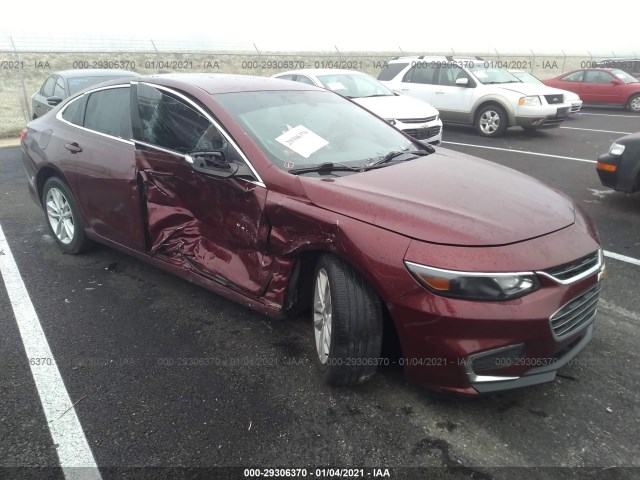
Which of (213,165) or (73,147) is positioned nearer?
(213,165)

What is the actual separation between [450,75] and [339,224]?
1028 cm

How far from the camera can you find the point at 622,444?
7.79ft

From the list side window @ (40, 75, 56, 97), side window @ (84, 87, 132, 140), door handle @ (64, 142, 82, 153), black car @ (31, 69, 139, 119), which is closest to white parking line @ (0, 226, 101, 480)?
door handle @ (64, 142, 82, 153)

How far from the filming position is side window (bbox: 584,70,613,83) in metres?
16.4

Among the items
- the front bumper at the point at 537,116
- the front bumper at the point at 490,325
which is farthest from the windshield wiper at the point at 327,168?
the front bumper at the point at 537,116

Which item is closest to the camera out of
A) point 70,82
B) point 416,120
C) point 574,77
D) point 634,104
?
point 416,120

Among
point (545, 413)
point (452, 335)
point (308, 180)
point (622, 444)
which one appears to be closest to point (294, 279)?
point (308, 180)

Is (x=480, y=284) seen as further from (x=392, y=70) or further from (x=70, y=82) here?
(x=392, y=70)

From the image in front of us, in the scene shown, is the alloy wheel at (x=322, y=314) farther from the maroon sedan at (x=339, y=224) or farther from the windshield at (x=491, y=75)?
the windshield at (x=491, y=75)

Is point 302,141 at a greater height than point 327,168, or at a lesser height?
greater

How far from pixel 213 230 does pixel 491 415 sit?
1965 millimetres

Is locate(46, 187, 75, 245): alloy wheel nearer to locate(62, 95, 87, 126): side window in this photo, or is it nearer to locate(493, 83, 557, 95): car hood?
locate(62, 95, 87, 126): side window

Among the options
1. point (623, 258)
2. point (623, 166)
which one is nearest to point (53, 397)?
point (623, 258)

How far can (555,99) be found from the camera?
1106cm
